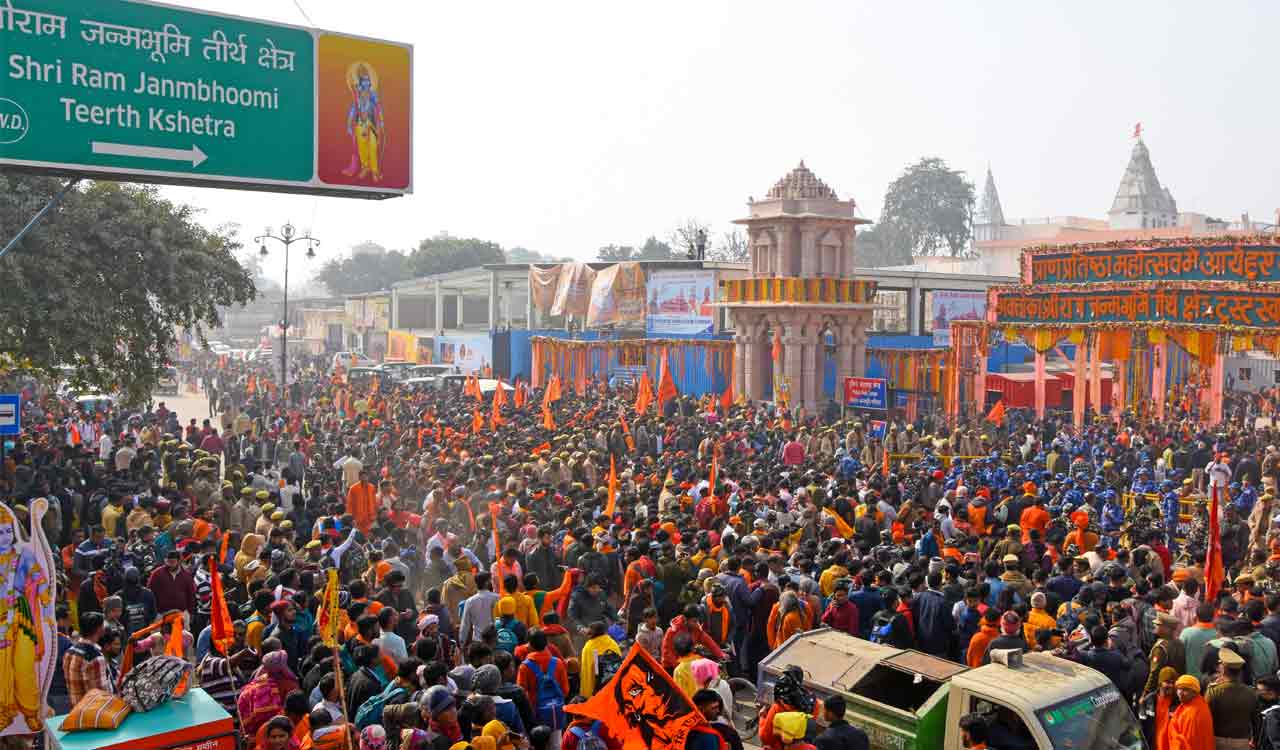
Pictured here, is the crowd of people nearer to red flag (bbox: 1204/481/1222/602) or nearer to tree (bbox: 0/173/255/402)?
red flag (bbox: 1204/481/1222/602)

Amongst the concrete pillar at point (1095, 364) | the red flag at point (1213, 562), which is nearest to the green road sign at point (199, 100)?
the red flag at point (1213, 562)

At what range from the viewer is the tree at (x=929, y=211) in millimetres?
105438

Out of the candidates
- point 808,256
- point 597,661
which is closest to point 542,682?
point 597,661

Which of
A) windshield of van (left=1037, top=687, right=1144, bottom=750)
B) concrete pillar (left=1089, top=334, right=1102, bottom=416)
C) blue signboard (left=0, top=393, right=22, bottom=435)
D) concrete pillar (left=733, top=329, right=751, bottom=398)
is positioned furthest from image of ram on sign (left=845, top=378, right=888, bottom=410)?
windshield of van (left=1037, top=687, right=1144, bottom=750)

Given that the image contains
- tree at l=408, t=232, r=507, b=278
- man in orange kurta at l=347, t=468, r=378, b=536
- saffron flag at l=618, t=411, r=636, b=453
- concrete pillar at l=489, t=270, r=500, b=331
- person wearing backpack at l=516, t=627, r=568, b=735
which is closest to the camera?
person wearing backpack at l=516, t=627, r=568, b=735

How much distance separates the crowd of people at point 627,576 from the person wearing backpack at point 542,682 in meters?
0.02

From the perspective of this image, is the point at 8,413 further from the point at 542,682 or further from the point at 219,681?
the point at 542,682

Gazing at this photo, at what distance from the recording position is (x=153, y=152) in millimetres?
7980

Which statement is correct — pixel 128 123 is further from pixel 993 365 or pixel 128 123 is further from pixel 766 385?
pixel 993 365

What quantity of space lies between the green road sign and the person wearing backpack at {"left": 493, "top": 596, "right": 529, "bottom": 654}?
11.3 ft

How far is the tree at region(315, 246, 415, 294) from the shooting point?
118m

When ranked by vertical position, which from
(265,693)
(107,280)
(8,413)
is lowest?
(265,693)

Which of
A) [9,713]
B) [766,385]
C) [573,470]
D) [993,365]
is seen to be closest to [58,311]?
[573,470]

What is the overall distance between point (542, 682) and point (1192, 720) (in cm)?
410
